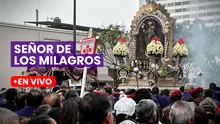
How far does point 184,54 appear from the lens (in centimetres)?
2411

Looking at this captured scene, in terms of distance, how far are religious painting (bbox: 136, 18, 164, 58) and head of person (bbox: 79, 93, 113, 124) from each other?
22.4 m

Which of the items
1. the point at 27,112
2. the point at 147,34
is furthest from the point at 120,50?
the point at 27,112

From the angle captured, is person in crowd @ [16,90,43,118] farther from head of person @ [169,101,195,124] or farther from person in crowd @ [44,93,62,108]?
head of person @ [169,101,195,124]

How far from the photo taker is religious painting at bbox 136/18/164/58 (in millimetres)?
26766

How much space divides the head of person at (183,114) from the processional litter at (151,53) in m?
17.5

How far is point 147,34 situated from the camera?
27.5m

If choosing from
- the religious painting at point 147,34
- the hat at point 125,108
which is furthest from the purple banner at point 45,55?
the religious painting at point 147,34

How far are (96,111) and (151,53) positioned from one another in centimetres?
1967

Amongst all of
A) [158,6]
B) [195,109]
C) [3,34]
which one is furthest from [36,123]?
[3,34]

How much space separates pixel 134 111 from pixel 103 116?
2061 mm

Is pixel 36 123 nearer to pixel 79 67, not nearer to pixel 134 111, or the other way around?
pixel 134 111

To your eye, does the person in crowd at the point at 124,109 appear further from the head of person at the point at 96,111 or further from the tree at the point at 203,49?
the tree at the point at 203,49

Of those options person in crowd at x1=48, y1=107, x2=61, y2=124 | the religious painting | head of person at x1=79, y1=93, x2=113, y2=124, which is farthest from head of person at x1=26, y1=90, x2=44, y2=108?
the religious painting

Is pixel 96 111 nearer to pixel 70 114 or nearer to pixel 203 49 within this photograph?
pixel 70 114
